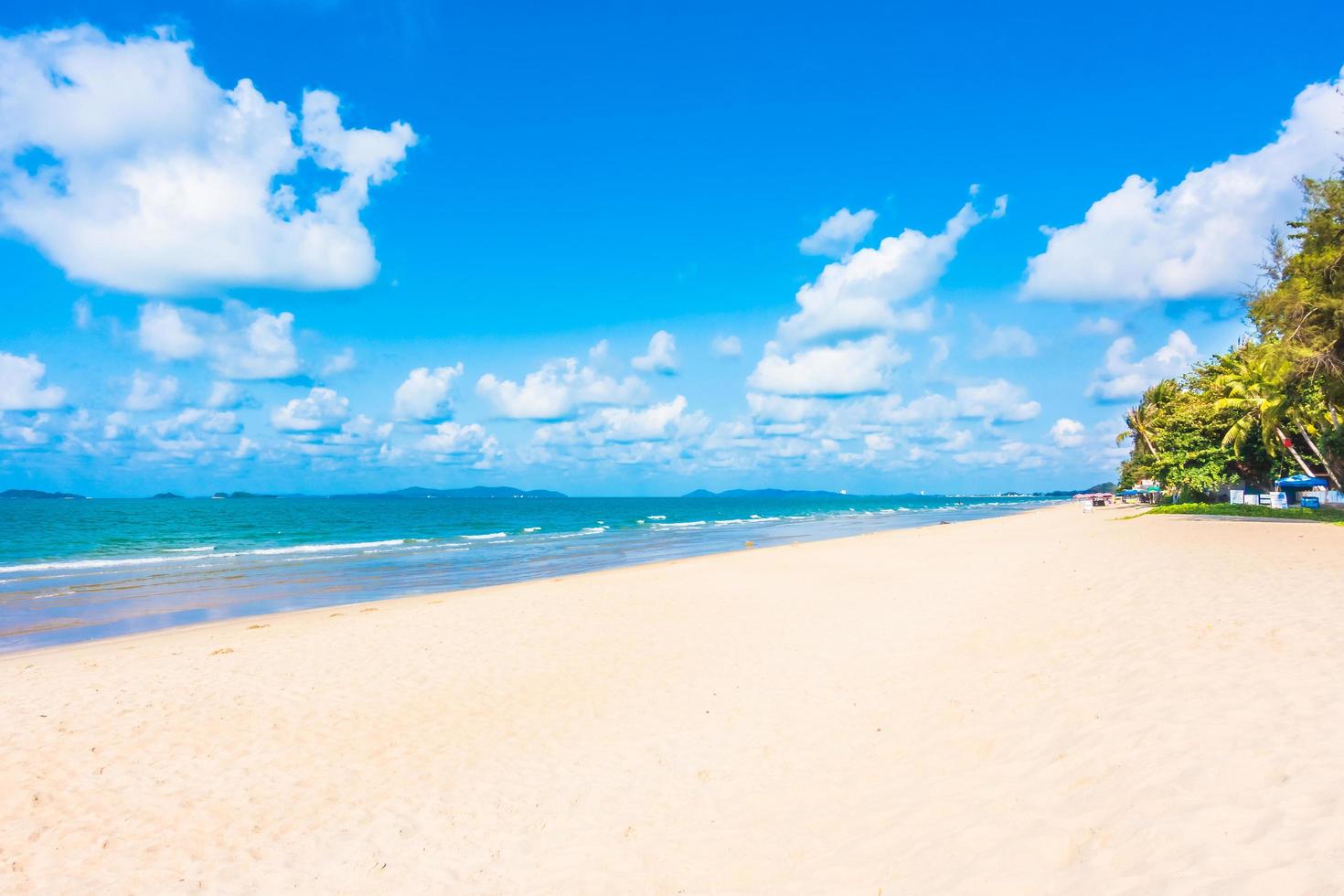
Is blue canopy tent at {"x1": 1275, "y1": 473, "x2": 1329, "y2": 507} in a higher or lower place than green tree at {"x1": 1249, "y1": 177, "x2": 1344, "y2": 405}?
lower

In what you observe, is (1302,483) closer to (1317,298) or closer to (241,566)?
(1317,298)

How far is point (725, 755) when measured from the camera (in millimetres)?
7605

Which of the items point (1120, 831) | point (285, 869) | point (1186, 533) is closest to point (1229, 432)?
point (1186, 533)

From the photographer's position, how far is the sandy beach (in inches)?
187

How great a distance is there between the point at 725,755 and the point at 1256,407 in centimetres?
4583

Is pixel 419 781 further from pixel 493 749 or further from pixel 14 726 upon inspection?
pixel 14 726

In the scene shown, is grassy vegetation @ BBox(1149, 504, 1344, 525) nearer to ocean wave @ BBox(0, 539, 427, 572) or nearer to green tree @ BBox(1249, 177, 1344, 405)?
green tree @ BBox(1249, 177, 1344, 405)

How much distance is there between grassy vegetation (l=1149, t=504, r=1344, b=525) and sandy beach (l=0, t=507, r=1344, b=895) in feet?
75.3

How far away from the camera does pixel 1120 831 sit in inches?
176

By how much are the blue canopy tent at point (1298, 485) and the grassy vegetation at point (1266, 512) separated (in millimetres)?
4685

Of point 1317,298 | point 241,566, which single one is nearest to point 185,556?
point 241,566

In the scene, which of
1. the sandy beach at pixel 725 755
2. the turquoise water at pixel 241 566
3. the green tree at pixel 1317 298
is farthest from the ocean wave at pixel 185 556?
the green tree at pixel 1317 298

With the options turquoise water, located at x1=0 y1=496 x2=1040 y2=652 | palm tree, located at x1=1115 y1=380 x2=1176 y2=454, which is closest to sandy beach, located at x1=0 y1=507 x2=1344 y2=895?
turquoise water, located at x1=0 y1=496 x2=1040 y2=652

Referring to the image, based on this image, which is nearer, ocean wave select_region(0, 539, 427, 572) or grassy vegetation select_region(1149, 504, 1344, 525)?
grassy vegetation select_region(1149, 504, 1344, 525)
